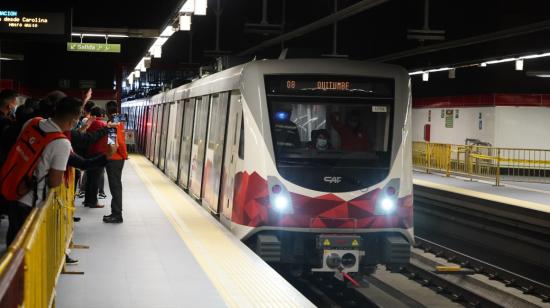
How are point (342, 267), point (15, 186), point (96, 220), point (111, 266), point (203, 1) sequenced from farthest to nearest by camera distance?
point (203, 1) < point (96, 220) < point (342, 267) < point (111, 266) < point (15, 186)

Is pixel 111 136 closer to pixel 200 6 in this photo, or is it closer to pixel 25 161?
pixel 25 161

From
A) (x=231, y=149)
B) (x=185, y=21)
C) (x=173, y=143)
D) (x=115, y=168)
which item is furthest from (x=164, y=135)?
(x=231, y=149)

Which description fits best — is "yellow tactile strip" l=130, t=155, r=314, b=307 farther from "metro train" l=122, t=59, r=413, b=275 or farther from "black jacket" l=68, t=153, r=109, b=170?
"black jacket" l=68, t=153, r=109, b=170

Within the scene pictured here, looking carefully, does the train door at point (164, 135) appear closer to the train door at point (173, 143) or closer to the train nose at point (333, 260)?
the train door at point (173, 143)

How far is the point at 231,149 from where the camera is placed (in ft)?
34.9

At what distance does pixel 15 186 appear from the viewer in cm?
586

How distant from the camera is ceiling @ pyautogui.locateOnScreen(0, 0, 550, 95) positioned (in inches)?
843

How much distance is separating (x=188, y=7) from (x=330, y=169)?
6.10m

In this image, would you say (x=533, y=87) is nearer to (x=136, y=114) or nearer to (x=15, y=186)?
(x=136, y=114)

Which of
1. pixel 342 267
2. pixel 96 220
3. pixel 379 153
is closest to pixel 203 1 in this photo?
pixel 96 220

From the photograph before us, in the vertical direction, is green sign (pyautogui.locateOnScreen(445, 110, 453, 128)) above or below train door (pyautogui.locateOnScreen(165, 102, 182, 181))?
above

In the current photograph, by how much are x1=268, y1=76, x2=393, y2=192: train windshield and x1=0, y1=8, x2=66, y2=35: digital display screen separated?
6.95 m

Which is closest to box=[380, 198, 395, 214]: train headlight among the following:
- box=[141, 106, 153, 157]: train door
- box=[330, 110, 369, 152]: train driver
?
box=[330, 110, 369, 152]: train driver

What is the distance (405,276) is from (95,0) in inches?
382
